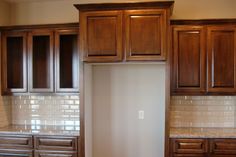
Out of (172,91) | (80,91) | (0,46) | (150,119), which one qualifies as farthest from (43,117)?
(172,91)

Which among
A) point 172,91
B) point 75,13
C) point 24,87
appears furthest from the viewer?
point 75,13

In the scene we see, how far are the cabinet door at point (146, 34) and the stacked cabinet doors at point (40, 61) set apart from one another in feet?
2.66

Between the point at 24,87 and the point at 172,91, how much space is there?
2.06 metres

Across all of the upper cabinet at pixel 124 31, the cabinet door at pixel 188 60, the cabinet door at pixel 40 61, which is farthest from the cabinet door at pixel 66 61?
the cabinet door at pixel 188 60

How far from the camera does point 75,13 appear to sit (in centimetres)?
346

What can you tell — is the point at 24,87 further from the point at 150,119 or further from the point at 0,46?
the point at 150,119

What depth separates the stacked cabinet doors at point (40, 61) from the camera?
10.3 ft

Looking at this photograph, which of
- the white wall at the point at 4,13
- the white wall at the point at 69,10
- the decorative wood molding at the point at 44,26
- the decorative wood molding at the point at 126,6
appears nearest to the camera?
the decorative wood molding at the point at 126,6

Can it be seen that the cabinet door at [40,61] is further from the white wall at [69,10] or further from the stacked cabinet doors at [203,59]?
the stacked cabinet doors at [203,59]

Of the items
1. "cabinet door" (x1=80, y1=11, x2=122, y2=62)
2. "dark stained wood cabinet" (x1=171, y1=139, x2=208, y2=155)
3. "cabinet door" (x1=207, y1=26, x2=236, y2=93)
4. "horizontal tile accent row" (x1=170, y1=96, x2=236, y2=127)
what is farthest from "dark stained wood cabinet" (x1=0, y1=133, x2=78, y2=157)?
"cabinet door" (x1=207, y1=26, x2=236, y2=93)

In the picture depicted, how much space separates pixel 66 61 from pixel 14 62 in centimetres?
80

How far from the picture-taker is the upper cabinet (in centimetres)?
273

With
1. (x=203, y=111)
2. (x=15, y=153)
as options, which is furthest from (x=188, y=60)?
(x=15, y=153)

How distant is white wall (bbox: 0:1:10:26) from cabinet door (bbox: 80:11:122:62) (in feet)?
4.60
